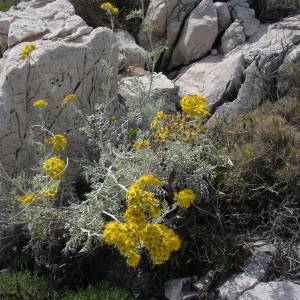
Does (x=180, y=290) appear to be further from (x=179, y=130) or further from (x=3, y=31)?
(x=3, y=31)

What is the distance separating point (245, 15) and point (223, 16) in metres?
0.30

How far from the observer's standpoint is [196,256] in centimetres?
371

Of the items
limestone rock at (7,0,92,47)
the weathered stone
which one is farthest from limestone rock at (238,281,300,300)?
limestone rock at (7,0,92,47)

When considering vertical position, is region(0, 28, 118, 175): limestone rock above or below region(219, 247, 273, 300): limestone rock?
above

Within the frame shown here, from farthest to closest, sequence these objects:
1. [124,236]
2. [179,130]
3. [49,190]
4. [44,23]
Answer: [44,23] < [179,130] < [49,190] < [124,236]

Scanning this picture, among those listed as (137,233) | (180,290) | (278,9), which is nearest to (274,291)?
(180,290)

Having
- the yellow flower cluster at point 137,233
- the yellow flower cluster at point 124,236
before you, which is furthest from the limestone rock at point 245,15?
the yellow flower cluster at point 124,236

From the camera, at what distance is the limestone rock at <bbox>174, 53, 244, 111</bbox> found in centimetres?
551

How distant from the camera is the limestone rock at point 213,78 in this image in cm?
551

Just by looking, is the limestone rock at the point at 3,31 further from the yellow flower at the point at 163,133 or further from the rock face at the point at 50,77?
the yellow flower at the point at 163,133

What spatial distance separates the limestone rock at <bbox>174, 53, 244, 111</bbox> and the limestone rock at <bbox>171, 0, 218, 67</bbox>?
156mm

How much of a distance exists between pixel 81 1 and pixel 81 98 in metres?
2.44

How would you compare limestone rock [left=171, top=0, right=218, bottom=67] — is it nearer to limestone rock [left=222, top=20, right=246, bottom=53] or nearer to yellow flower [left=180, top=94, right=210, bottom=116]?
limestone rock [left=222, top=20, right=246, bottom=53]

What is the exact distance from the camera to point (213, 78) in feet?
18.7
